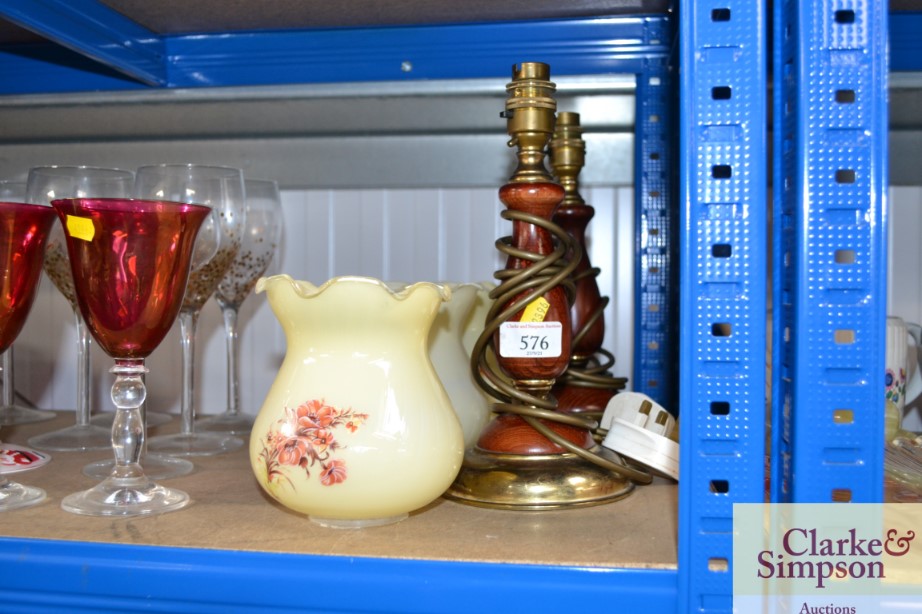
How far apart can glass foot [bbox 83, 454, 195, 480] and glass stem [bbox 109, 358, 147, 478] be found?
3.6 inches

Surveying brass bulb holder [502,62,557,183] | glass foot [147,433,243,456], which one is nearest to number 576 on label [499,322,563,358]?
brass bulb holder [502,62,557,183]

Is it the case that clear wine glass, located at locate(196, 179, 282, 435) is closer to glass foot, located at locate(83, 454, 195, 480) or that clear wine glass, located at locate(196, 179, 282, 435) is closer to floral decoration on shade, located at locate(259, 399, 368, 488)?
glass foot, located at locate(83, 454, 195, 480)

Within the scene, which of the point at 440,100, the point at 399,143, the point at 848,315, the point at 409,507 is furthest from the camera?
the point at 399,143

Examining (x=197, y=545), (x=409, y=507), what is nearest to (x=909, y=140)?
(x=409, y=507)

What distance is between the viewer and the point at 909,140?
3.35 feet

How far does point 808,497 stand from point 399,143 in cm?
77

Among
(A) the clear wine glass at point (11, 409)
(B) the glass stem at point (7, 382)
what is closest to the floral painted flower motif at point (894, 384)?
(A) the clear wine glass at point (11, 409)

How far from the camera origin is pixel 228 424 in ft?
3.18

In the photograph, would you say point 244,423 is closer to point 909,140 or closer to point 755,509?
point 755,509

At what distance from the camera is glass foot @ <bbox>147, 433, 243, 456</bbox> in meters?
0.83

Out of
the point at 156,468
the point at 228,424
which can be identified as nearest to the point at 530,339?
the point at 156,468

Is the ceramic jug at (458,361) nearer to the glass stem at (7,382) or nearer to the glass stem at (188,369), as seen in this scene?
the glass stem at (188,369)

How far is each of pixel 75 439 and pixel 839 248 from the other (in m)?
0.76

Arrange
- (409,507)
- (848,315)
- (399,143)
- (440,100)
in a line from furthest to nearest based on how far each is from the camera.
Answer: (399,143), (440,100), (409,507), (848,315)
